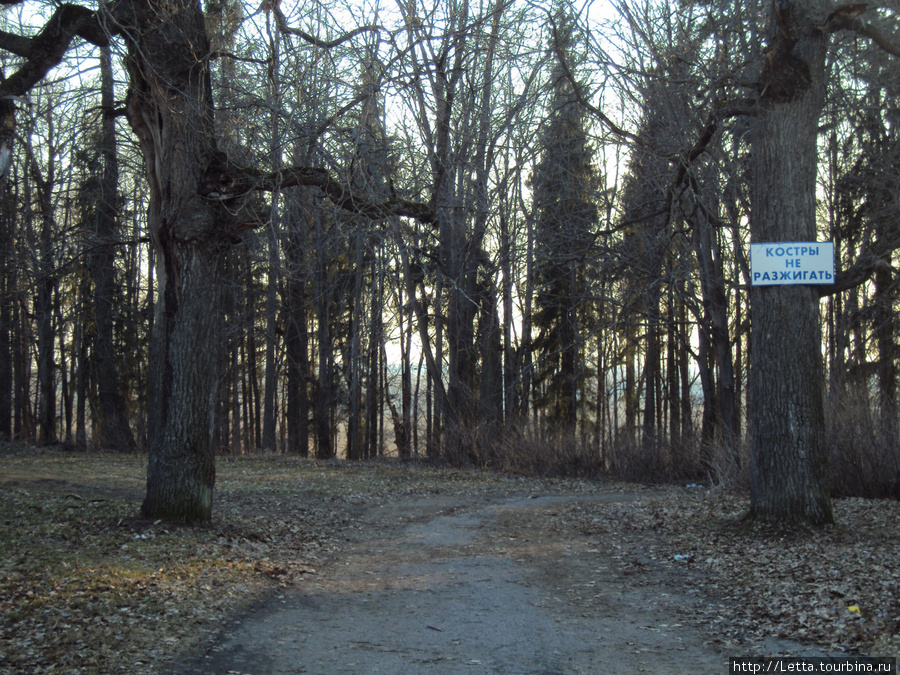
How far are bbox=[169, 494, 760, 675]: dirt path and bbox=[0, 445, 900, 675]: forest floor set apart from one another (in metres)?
0.02

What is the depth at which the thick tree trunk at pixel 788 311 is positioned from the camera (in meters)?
7.81

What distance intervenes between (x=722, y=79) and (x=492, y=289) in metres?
12.1

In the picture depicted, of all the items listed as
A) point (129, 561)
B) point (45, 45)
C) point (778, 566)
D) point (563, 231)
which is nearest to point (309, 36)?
point (45, 45)

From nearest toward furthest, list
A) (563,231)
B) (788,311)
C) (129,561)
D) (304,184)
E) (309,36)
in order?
(129,561), (309,36), (788,311), (304,184), (563,231)

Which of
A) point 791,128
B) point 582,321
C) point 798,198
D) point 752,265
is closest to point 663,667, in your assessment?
point 752,265

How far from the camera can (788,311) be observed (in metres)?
7.95

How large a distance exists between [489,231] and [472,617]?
57.7 ft

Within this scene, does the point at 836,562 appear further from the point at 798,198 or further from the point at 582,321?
the point at 582,321

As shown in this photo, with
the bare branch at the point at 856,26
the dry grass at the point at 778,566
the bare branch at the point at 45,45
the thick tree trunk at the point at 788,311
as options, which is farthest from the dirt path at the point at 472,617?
the bare branch at the point at 856,26

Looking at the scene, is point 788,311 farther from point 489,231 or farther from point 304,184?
point 489,231

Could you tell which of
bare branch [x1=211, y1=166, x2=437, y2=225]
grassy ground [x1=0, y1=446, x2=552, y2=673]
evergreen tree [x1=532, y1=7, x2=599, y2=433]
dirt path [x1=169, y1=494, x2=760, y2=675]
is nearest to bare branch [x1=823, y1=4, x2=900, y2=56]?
evergreen tree [x1=532, y1=7, x2=599, y2=433]

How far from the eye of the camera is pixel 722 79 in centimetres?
848

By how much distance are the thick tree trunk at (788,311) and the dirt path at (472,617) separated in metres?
1.88

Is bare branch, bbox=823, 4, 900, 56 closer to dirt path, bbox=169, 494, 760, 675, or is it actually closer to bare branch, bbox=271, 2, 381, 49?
bare branch, bbox=271, 2, 381, 49
